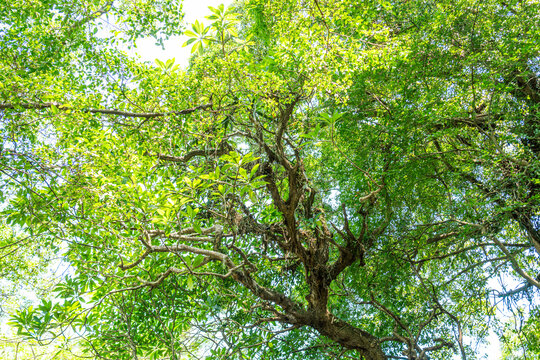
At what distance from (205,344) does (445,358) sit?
3.91m

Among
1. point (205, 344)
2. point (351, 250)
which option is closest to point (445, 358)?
point (351, 250)

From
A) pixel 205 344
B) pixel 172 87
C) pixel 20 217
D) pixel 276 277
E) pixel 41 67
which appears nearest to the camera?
pixel 20 217

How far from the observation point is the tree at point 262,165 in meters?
3.60

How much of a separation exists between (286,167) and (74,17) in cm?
281

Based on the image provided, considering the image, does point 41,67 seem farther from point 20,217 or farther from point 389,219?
point 389,219

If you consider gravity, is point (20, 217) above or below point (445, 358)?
above

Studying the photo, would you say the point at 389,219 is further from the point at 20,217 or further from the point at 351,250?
the point at 20,217

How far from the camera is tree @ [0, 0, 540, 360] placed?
11.8 ft

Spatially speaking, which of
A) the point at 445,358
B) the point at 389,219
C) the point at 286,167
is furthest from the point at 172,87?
the point at 445,358

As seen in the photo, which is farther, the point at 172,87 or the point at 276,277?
the point at 276,277

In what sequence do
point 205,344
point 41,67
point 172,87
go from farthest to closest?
point 205,344 < point 172,87 < point 41,67

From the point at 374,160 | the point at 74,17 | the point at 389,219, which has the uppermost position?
the point at 74,17

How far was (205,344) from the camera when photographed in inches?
209

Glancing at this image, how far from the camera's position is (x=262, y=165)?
453 cm
